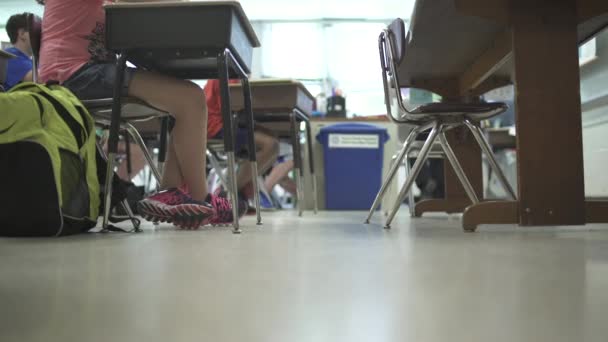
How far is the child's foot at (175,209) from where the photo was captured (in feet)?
5.11

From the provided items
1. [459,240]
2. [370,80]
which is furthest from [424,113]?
[370,80]

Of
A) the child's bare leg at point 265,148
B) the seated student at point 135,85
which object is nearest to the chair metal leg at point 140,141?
the seated student at point 135,85

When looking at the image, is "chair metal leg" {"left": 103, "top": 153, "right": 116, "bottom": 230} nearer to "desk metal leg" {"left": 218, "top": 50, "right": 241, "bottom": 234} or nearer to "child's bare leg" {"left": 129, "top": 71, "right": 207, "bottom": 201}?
"child's bare leg" {"left": 129, "top": 71, "right": 207, "bottom": 201}

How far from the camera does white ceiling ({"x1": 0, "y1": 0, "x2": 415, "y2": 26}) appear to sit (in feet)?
22.9

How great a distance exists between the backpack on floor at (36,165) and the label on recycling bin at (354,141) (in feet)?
8.60

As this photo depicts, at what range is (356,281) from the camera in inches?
26.2

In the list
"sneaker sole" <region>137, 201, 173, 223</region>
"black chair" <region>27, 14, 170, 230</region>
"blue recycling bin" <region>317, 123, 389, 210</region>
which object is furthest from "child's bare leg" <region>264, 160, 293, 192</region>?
"sneaker sole" <region>137, 201, 173, 223</region>

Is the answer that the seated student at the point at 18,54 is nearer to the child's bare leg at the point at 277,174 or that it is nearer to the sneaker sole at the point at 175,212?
the sneaker sole at the point at 175,212

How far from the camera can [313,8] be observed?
7211mm

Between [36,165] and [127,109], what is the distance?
0.55 meters

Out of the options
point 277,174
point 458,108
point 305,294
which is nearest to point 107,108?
point 458,108

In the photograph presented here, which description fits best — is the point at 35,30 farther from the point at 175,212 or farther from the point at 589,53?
the point at 589,53

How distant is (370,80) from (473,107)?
6.23 meters

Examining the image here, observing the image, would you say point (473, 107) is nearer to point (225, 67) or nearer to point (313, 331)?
point (225, 67)
